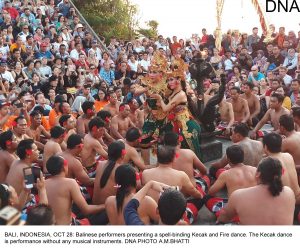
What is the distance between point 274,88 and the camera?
913cm

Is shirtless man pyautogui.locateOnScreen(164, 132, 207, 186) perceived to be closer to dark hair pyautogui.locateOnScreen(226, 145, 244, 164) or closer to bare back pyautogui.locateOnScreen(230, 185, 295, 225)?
dark hair pyautogui.locateOnScreen(226, 145, 244, 164)

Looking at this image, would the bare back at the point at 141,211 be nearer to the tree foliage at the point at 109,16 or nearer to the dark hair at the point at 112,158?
the dark hair at the point at 112,158

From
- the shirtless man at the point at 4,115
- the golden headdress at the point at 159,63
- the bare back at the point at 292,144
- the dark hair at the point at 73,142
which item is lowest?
the bare back at the point at 292,144

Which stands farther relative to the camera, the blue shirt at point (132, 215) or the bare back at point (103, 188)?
the bare back at point (103, 188)

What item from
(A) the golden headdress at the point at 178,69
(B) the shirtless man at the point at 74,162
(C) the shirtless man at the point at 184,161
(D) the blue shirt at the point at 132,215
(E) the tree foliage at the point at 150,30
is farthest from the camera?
(E) the tree foliage at the point at 150,30

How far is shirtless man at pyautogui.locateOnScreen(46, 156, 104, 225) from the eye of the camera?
408cm

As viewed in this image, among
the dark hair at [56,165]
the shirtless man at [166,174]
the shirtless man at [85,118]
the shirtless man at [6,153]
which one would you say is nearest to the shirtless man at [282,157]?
the shirtless man at [166,174]

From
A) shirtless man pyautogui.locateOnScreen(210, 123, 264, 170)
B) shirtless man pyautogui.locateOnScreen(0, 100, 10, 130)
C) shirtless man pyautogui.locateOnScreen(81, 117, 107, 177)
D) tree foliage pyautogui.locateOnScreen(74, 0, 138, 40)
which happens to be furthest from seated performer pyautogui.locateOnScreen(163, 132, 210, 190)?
tree foliage pyautogui.locateOnScreen(74, 0, 138, 40)

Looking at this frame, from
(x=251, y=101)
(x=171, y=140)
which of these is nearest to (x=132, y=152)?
(x=171, y=140)

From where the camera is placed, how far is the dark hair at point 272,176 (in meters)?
3.56

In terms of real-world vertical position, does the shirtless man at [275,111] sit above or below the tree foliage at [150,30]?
below
